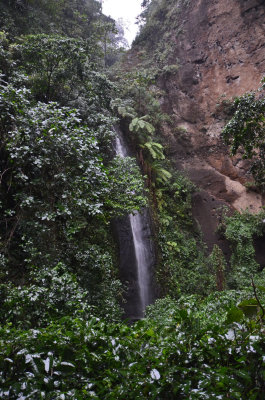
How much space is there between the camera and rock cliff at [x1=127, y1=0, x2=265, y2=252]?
12.6 meters

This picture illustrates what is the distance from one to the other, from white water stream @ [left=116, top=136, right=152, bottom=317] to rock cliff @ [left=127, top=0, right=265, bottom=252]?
3.58 m

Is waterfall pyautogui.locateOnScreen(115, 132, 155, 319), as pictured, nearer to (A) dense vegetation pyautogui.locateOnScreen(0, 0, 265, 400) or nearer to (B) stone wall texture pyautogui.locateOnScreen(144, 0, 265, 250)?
(A) dense vegetation pyautogui.locateOnScreen(0, 0, 265, 400)

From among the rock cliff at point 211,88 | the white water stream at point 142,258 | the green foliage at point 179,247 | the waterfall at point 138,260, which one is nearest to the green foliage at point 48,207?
the waterfall at point 138,260

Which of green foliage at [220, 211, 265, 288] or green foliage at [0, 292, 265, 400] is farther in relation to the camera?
green foliage at [220, 211, 265, 288]

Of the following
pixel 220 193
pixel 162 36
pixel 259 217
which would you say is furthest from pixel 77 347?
pixel 162 36

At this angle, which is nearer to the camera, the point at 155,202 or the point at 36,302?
the point at 36,302

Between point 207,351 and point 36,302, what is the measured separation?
3024mm

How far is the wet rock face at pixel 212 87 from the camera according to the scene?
41.3ft

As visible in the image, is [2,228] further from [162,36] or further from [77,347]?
[162,36]

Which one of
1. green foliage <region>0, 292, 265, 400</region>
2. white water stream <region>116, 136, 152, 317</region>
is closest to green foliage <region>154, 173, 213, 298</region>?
white water stream <region>116, 136, 152, 317</region>

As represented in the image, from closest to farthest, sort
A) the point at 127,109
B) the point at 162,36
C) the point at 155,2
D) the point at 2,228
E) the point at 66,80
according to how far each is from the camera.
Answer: the point at 2,228 < the point at 66,80 < the point at 127,109 < the point at 162,36 < the point at 155,2

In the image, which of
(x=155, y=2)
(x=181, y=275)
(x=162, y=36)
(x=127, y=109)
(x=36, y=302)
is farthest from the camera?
(x=155, y=2)

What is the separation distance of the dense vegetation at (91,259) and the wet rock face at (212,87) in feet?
3.27

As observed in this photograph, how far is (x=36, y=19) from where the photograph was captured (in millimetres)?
11633
